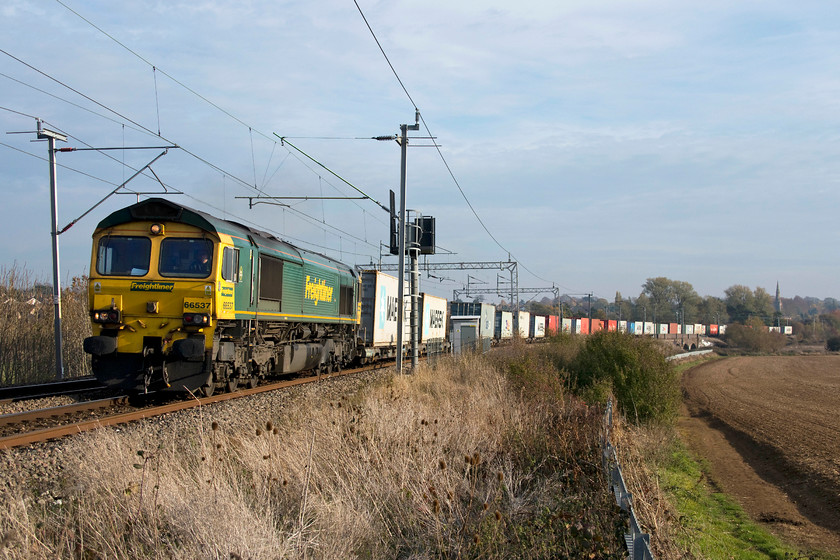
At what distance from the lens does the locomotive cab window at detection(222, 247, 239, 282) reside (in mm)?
12266

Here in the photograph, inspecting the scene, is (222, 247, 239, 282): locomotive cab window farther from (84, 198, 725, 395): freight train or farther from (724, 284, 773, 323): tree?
(724, 284, 773, 323): tree

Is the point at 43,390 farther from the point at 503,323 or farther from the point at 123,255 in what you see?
the point at 503,323

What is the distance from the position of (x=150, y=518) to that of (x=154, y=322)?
764cm

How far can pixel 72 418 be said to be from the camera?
33.8 feet

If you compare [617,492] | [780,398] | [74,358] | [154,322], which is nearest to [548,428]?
[617,492]

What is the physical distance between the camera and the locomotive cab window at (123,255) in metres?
12.1

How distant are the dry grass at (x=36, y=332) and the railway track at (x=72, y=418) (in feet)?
25.2

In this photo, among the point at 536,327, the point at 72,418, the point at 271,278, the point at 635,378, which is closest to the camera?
the point at 72,418

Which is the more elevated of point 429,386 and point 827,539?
point 429,386

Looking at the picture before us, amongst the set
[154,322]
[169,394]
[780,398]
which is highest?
[154,322]

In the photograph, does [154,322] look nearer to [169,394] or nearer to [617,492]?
[169,394]

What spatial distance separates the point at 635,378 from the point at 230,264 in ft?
37.3

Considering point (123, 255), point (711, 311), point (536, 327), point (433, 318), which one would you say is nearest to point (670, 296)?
point (711, 311)

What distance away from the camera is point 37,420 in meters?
10.1
